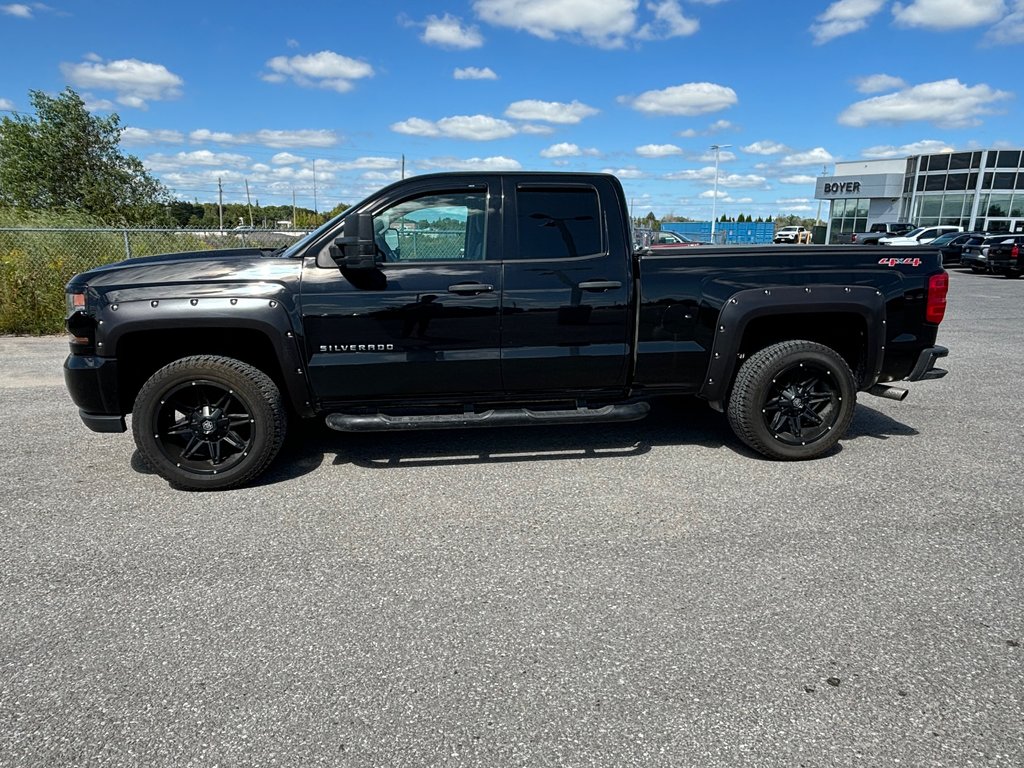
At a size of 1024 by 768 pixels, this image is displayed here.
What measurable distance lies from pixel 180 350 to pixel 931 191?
64.5m

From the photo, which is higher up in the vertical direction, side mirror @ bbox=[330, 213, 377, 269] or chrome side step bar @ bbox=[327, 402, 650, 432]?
side mirror @ bbox=[330, 213, 377, 269]

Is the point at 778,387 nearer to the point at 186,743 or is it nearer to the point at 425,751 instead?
the point at 425,751

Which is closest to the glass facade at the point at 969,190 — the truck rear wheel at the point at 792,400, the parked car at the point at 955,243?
the parked car at the point at 955,243

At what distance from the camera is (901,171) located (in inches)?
2315

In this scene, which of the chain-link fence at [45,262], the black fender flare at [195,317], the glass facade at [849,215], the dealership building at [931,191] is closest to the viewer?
the black fender flare at [195,317]

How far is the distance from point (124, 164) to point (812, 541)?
109ft

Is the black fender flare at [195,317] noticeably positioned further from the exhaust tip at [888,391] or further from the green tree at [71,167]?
the green tree at [71,167]

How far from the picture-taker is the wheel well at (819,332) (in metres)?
4.71

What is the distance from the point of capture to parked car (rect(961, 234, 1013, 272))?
78.5ft

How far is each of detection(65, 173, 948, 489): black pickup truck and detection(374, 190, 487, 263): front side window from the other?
13 millimetres

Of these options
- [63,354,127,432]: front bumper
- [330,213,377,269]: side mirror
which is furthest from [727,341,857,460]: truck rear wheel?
→ [63,354,127,432]: front bumper

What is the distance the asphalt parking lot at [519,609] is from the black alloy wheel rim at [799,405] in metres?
0.25

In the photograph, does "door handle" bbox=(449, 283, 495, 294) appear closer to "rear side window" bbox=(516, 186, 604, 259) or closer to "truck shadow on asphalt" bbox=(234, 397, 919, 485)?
"rear side window" bbox=(516, 186, 604, 259)

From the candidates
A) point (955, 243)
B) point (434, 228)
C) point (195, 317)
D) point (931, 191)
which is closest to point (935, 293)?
point (434, 228)
